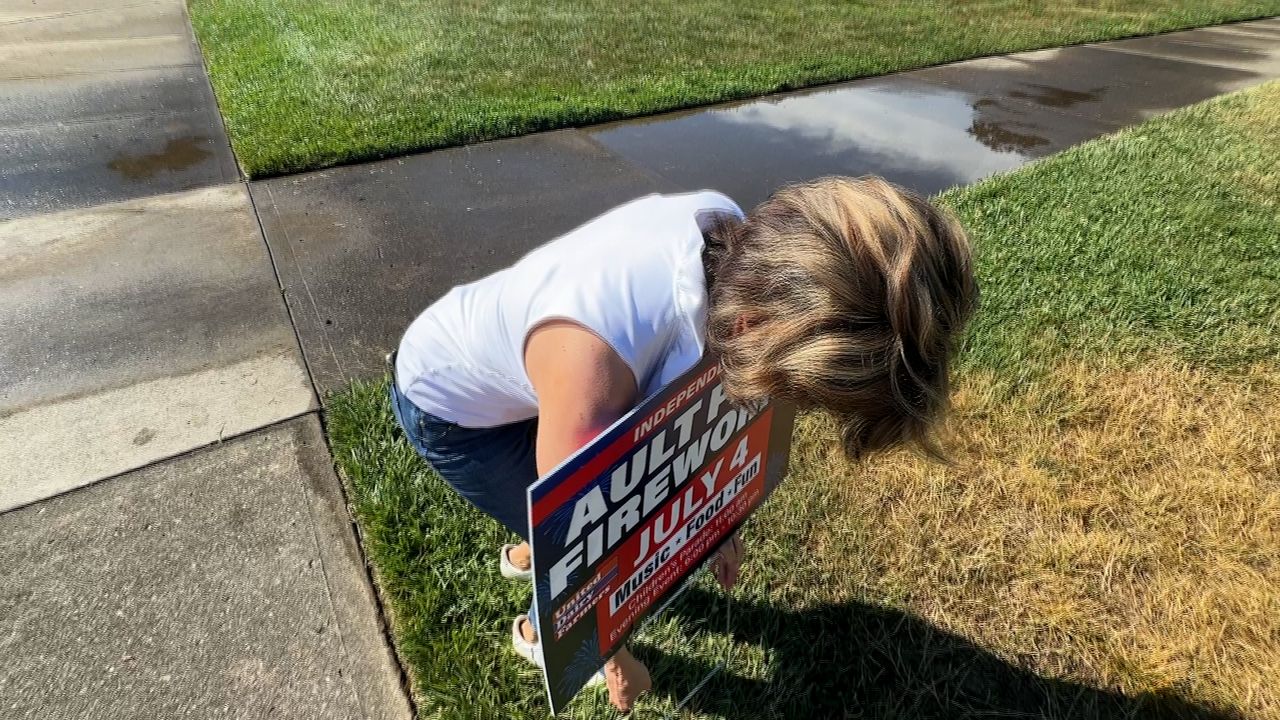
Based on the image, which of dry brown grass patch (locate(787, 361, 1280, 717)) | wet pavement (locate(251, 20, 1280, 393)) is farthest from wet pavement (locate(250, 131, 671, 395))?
dry brown grass patch (locate(787, 361, 1280, 717))

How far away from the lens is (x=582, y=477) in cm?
126

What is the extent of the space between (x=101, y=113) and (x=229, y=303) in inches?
154

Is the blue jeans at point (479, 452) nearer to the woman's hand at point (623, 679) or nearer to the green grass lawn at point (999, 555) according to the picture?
the woman's hand at point (623, 679)

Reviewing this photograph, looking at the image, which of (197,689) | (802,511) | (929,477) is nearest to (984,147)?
(929,477)

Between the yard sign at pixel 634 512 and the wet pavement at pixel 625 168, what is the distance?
199cm

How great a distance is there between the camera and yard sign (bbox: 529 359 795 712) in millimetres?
1276

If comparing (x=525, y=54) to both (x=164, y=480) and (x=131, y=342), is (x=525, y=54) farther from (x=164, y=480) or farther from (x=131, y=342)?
(x=164, y=480)

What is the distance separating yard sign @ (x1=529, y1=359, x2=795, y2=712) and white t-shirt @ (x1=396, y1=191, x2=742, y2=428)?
0.10 meters

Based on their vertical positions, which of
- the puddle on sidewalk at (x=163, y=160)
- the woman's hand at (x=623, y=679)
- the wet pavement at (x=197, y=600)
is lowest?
the wet pavement at (x=197, y=600)

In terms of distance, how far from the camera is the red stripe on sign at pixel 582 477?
120cm

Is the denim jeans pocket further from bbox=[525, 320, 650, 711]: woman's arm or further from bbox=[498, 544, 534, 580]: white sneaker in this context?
bbox=[498, 544, 534, 580]: white sneaker

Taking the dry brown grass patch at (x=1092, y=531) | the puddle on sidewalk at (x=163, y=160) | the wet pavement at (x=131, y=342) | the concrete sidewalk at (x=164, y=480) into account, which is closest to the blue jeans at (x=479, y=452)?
the concrete sidewalk at (x=164, y=480)

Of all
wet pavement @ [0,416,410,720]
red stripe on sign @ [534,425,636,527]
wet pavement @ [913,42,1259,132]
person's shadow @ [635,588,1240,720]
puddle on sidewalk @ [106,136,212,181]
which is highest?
red stripe on sign @ [534,425,636,527]

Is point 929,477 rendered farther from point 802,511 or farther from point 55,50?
point 55,50
